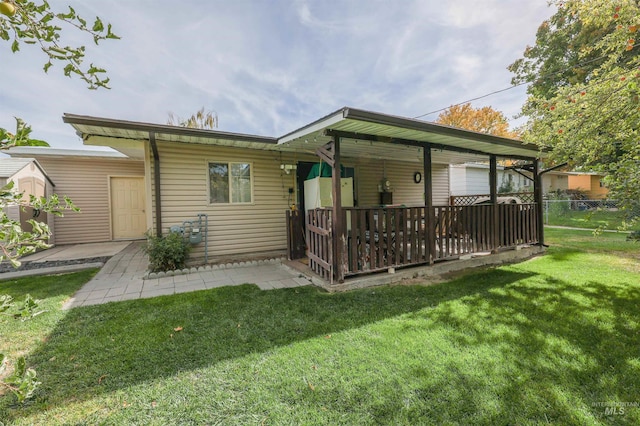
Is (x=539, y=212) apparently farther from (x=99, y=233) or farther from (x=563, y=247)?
(x=99, y=233)

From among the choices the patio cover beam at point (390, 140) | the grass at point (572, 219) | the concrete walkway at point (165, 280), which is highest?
the patio cover beam at point (390, 140)

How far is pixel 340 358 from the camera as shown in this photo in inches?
90.4

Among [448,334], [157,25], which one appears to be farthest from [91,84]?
[157,25]

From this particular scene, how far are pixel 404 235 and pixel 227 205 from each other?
12.5ft

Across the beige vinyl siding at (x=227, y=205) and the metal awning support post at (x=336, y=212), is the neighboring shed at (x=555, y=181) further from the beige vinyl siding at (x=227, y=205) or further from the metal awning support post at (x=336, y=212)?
the metal awning support post at (x=336, y=212)

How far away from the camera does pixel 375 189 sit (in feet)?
25.8

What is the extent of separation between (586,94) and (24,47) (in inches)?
228

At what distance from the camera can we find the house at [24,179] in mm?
6062

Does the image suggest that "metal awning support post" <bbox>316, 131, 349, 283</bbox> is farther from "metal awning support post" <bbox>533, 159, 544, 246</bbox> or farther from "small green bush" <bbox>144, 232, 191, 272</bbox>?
"metal awning support post" <bbox>533, 159, 544, 246</bbox>

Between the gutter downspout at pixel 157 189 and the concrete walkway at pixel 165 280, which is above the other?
the gutter downspout at pixel 157 189

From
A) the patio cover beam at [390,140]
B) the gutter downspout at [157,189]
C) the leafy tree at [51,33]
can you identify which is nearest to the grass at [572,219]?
the patio cover beam at [390,140]

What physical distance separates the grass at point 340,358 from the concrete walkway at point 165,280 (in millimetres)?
442

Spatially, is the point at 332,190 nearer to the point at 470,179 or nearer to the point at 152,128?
the point at 152,128

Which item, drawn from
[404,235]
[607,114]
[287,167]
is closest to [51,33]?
[404,235]
